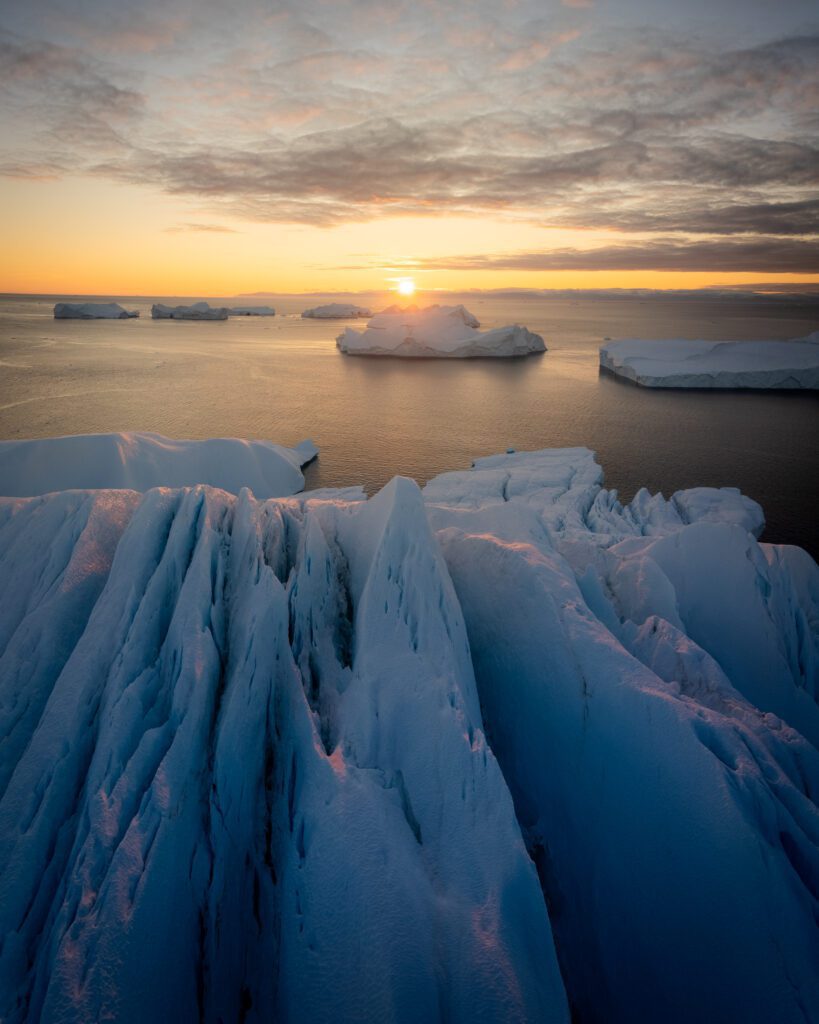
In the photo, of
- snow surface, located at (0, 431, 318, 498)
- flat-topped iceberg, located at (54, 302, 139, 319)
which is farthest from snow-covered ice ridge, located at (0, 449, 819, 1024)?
flat-topped iceberg, located at (54, 302, 139, 319)

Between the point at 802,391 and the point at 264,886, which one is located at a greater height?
the point at 802,391

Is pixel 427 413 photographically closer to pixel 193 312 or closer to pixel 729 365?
pixel 729 365

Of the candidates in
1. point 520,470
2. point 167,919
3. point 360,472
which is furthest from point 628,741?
point 360,472

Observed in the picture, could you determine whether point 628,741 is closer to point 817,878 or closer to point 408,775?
point 817,878

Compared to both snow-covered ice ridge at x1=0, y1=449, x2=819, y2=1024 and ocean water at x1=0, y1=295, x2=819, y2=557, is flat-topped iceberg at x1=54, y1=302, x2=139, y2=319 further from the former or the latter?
snow-covered ice ridge at x1=0, y1=449, x2=819, y2=1024

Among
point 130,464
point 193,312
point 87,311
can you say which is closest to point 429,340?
point 130,464

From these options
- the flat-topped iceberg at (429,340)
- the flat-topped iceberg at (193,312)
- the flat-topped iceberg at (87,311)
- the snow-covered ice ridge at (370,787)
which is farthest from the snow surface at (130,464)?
the flat-topped iceberg at (87,311)

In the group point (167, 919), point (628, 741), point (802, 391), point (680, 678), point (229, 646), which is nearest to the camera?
point (167, 919)
